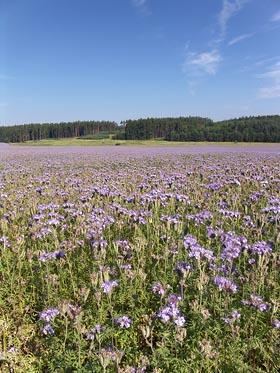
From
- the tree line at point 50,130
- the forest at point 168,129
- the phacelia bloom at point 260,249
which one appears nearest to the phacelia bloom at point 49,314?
the phacelia bloom at point 260,249

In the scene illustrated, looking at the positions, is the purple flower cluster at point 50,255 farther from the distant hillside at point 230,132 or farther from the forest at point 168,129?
the forest at point 168,129

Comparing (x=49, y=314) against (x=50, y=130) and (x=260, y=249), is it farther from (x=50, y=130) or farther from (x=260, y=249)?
(x=50, y=130)

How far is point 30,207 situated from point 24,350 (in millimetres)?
3191

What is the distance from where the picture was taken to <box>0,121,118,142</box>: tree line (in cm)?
11012

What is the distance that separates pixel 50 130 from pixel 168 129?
144ft

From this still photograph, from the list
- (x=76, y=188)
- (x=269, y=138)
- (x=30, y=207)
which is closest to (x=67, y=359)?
(x=30, y=207)

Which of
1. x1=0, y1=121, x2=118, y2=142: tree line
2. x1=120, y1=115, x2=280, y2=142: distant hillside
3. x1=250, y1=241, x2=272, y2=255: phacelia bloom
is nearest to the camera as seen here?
x1=250, y1=241, x2=272, y2=255: phacelia bloom

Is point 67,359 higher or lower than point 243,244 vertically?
lower

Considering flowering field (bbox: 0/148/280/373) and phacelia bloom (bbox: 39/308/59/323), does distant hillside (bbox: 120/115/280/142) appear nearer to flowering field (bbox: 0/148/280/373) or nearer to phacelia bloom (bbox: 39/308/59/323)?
flowering field (bbox: 0/148/280/373)

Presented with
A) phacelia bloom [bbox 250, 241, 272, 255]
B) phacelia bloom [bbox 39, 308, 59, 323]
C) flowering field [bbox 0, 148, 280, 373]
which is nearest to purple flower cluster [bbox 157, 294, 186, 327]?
flowering field [bbox 0, 148, 280, 373]

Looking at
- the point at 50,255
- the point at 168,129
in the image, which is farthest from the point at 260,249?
the point at 168,129

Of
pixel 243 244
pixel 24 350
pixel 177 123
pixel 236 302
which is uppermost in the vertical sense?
pixel 177 123

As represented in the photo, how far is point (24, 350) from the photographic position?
9.85ft

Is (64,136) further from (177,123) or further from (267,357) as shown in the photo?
(267,357)
